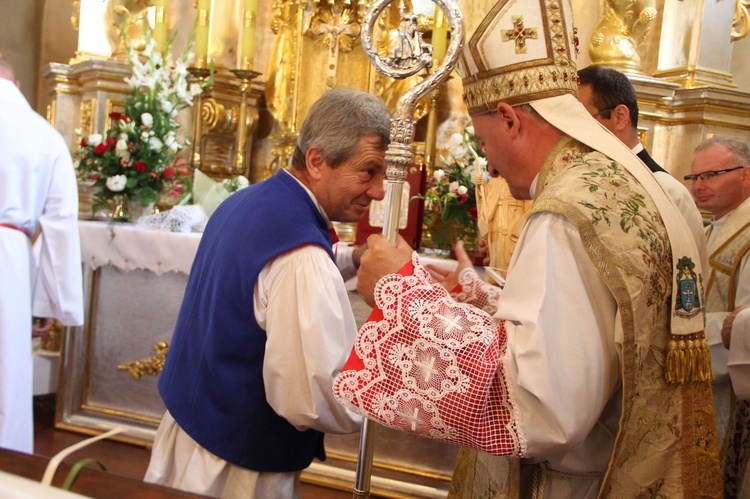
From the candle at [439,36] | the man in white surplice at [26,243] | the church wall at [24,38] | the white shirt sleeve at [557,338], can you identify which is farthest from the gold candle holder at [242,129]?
the white shirt sleeve at [557,338]

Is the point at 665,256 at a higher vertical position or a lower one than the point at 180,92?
lower

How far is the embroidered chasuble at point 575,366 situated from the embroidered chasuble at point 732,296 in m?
1.37

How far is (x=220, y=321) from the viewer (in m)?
2.07

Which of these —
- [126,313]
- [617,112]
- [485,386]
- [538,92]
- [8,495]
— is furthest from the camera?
[126,313]

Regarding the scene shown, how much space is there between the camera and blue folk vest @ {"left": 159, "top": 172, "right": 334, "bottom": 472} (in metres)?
2.07

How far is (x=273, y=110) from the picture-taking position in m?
5.85

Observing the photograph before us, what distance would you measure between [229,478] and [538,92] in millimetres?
1249

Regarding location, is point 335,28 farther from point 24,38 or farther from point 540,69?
point 540,69

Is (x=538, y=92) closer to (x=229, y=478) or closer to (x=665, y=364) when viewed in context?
(x=665, y=364)

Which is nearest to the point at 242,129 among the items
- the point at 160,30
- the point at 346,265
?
the point at 160,30

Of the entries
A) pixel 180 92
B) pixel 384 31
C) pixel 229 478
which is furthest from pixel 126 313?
pixel 229 478

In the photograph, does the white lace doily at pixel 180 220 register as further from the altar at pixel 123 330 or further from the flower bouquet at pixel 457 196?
the flower bouquet at pixel 457 196

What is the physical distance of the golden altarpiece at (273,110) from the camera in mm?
4543

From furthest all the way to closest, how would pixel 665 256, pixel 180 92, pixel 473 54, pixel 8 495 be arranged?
pixel 180 92, pixel 473 54, pixel 665 256, pixel 8 495
